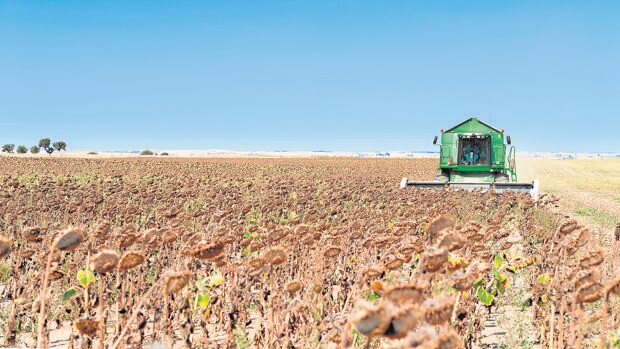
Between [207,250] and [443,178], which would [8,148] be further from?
[207,250]

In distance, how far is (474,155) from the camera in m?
22.1

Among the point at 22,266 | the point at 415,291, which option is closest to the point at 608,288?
the point at 415,291

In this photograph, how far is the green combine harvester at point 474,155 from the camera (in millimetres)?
21250

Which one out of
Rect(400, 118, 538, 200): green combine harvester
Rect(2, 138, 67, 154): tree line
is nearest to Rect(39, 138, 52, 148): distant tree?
Rect(2, 138, 67, 154): tree line

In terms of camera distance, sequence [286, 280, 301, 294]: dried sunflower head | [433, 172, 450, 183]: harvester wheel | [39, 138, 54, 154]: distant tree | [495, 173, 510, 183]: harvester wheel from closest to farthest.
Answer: [286, 280, 301, 294]: dried sunflower head → [495, 173, 510, 183]: harvester wheel → [433, 172, 450, 183]: harvester wheel → [39, 138, 54, 154]: distant tree

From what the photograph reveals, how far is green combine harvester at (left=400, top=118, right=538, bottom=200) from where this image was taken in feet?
69.7

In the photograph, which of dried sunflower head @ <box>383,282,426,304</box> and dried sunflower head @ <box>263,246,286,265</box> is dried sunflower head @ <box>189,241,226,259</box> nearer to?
dried sunflower head @ <box>263,246,286,265</box>

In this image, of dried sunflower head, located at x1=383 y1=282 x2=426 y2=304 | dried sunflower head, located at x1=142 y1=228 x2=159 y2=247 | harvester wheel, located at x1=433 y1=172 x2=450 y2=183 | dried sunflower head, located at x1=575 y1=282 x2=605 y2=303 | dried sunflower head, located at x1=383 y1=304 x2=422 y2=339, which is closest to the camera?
dried sunflower head, located at x1=383 y1=304 x2=422 y2=339

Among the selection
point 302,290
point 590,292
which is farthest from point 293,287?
point 302,290

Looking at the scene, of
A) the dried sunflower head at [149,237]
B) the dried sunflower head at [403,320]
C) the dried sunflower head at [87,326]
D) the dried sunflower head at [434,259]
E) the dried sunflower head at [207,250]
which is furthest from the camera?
the dried sunflower head at [149,237]

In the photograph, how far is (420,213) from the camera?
10.6m

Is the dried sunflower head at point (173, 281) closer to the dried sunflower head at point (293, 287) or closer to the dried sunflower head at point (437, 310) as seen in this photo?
the dried sunflower head at point (293, 287)

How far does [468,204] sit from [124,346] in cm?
1104

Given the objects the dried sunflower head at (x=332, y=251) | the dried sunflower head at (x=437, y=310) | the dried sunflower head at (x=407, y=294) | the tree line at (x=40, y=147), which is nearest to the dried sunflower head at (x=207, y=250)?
the dried sunflower head at (x=332, y=251)
